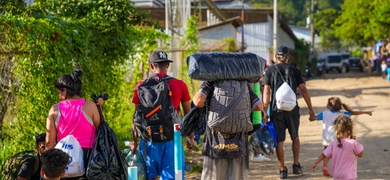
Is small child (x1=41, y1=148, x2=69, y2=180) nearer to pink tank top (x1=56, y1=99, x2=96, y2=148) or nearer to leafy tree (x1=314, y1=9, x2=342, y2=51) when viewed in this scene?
pink tank top (x1=56, y1=99, x2=96, y2=148)

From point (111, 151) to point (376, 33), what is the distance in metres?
41.1

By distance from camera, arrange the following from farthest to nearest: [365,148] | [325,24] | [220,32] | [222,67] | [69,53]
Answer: [325,24], [220,32], [365,148], [69,53], [222,67]

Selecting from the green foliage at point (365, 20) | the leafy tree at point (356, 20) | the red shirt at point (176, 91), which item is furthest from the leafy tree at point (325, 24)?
the red shirt at point (176, 91)

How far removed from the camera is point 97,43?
11484 mm

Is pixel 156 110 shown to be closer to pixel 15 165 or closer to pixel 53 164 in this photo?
pixel 15 165

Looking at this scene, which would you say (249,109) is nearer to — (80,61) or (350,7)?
(80,61)

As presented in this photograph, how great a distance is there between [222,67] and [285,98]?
332 cm

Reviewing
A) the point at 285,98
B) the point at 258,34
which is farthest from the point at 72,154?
the point at 258,34

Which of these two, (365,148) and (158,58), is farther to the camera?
(365,148)

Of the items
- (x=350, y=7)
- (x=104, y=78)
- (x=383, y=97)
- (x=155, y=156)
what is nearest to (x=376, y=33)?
(x=350, y=7)

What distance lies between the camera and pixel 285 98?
9930 millimetres

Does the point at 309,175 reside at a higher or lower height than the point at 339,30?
lower

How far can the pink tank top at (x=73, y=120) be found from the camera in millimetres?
6477

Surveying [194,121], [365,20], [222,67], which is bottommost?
[194,121]
